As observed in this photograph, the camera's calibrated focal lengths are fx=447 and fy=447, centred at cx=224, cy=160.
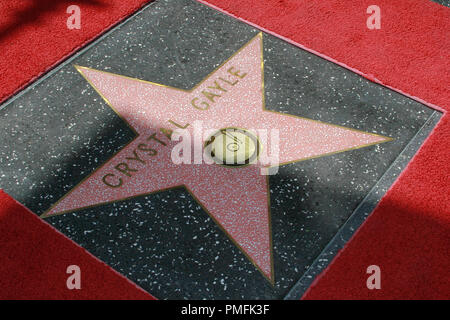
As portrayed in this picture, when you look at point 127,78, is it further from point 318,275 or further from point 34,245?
point 318,275

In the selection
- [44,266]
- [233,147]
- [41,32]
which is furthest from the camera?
[41,32]

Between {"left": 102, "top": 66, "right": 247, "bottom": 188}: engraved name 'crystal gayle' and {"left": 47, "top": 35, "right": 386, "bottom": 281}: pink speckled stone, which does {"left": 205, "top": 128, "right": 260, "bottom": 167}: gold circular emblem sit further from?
{"left": 102, "top": 66, "right": 247, "bottom": 188}: engraved name 'crystal gayle'

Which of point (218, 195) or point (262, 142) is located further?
point (262, 142)

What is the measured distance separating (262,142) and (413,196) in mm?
719

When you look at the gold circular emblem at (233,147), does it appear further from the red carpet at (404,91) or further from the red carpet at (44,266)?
the red carpet at (44,266)

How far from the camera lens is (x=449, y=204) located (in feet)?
6.42

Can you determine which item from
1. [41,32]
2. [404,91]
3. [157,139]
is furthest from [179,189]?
[41,32]

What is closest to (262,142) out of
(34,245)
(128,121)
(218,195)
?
(218,195)

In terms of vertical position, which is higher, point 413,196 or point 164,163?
point 164,163

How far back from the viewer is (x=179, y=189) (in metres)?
2.00

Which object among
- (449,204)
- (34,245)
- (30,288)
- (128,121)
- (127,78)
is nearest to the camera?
(30,288)

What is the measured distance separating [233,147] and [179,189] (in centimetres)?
33

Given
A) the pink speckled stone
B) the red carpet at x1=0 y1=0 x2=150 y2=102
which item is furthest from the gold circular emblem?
the red carpet at x1=0 y1=0 x2=150 y2=102

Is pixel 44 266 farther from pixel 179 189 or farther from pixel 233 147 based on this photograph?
pixel 233 147
